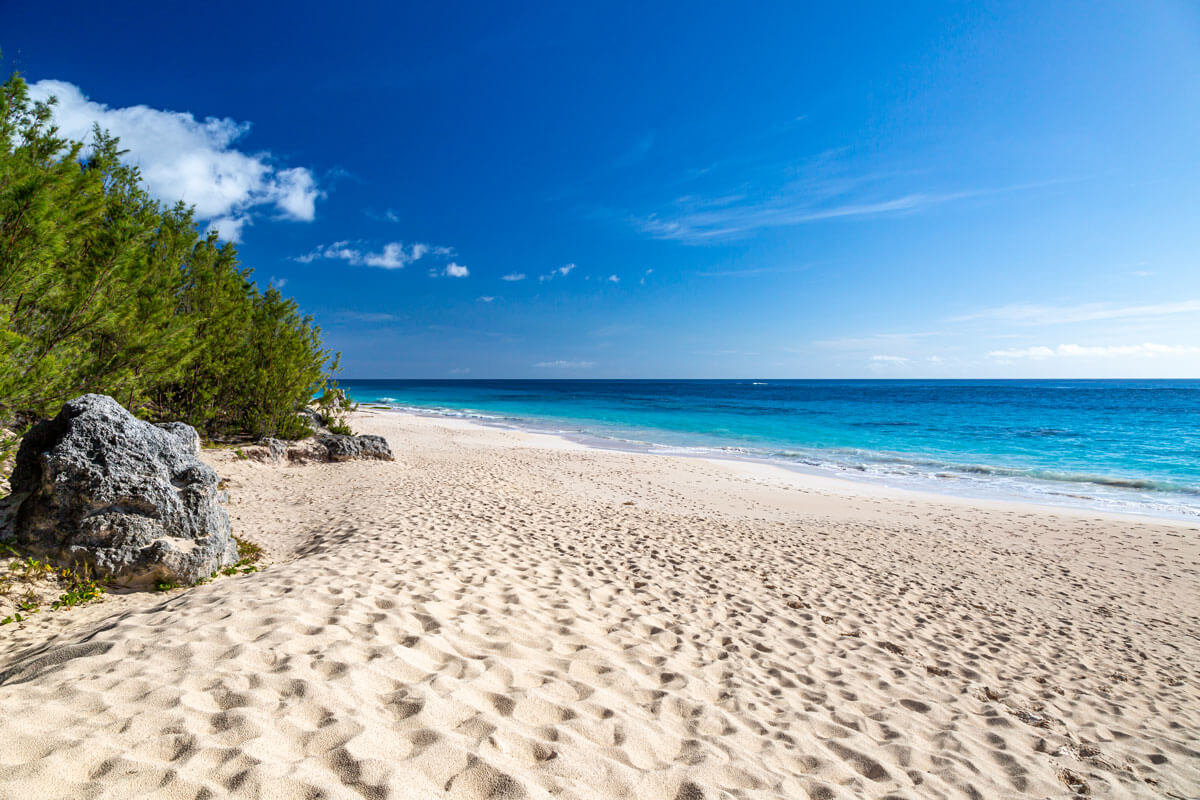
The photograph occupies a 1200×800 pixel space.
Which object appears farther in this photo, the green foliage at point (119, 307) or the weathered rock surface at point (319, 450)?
the weathered rock surface at point (319, 450)

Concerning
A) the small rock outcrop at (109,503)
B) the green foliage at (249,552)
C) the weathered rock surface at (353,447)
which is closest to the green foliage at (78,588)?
the small rock outcrop at (109,503)

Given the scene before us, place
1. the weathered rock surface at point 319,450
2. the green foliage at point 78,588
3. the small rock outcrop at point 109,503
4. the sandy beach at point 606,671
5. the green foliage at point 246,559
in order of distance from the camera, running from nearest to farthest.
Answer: the sandy beach at point 606,671 < the green foliage at point 78,588 < the small rock outcrop at point 109,503 < the green foliage at point 246,559 < the weathered rock surface at point 319,450

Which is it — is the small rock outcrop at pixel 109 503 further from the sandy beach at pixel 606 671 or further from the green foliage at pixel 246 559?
the sandy beach at pixel 606 671

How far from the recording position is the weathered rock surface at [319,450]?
13.7m

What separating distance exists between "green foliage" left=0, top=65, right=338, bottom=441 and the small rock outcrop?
0.90 m

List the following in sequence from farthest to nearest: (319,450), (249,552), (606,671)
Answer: (319,450) < (249,552) < (606,671)

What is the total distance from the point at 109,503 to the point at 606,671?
551cm

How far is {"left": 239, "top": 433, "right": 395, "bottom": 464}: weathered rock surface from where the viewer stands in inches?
539

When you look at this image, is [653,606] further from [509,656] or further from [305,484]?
[305,484]

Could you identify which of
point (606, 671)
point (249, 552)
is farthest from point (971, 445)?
point (249, 552)

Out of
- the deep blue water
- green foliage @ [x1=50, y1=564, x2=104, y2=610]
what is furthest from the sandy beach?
the deep blue water

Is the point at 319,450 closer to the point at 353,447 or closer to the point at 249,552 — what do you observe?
the point at 353,447

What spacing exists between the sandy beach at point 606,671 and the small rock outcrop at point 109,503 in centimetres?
52

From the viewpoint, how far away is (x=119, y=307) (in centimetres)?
765
